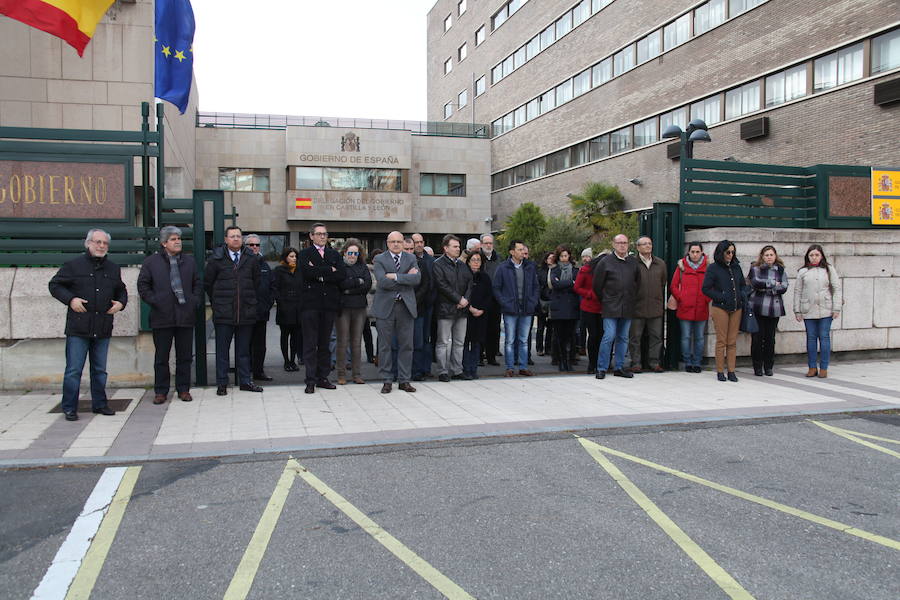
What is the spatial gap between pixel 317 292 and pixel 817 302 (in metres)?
6.80

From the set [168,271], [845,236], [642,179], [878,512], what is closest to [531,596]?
[878,512]

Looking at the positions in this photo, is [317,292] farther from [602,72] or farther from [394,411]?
[602,72]

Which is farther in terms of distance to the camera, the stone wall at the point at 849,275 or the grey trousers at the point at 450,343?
the stone wall at the point at 849,275

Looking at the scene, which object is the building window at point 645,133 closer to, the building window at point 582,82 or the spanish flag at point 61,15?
the building window at point 582,82

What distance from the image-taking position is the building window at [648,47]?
95.2 feet

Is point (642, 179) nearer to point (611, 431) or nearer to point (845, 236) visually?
point (845, 236)

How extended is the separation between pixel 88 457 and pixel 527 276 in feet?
19.7

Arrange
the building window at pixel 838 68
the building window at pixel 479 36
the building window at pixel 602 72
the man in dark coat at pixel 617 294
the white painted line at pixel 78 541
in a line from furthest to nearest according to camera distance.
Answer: the building window at pixel 479 36 → the building window at pixel 602 72 → the building window at pixel 838 68 → the man in dark coat at pixel 617 294 → the white painted line at pixel 78 541

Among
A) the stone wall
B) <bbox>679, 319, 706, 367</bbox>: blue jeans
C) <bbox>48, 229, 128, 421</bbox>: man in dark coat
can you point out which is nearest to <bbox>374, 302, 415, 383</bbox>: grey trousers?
<bbox>48, 229, 128, 421</bbox>: man in dark coat

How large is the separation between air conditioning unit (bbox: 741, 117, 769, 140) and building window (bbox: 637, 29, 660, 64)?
22.6 feet

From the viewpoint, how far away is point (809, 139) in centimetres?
2141

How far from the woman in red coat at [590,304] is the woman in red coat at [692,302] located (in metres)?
1.13

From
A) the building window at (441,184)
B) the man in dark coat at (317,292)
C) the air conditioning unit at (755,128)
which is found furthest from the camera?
the building window at (441,184)

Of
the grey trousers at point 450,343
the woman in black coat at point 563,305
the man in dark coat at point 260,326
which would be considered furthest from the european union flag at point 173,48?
the woman in black coat at point 563,305
